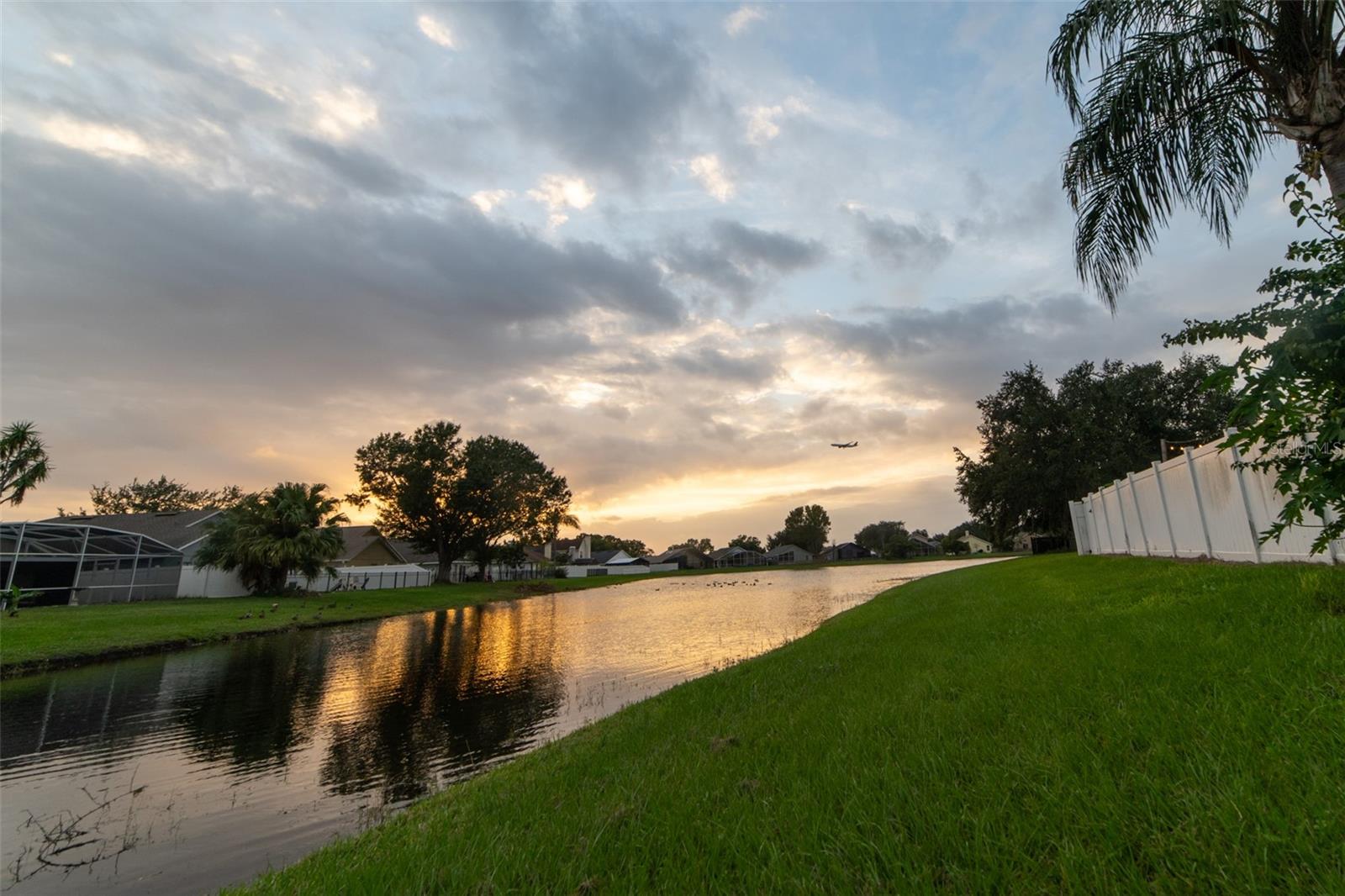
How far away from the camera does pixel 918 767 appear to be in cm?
394

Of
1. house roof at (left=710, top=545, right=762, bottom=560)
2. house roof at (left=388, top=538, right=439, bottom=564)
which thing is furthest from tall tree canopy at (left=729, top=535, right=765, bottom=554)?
house roof at (left=388, top=538, right=439, bottom=564)

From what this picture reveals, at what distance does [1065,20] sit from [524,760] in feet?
41.1

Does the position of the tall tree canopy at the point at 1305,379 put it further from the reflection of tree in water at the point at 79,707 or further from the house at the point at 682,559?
the house at the point at 682,559

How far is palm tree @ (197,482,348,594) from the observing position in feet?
120

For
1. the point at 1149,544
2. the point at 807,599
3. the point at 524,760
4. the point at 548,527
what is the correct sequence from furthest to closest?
the point at 548,527
the point at 807,599
the point at 1149,544
the point at 524,760

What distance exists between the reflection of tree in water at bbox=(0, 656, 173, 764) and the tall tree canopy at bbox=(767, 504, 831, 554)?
140534 mm

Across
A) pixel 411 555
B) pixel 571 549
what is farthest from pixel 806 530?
pixel 411 555

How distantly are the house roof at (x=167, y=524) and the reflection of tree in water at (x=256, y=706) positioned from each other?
25835 millimetres

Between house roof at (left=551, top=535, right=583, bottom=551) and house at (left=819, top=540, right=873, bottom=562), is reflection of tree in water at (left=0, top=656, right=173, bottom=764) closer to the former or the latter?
house roof at (left=551, top=535, right=583, bottom=551)

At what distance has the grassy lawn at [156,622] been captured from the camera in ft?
59.8

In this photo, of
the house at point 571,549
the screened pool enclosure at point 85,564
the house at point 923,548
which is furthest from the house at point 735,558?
the screened pool enclosure at point 85,564

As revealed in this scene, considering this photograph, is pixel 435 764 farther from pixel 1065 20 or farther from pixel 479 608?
pixel 479 608

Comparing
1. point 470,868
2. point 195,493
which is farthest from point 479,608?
point 195,493

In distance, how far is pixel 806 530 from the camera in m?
155
